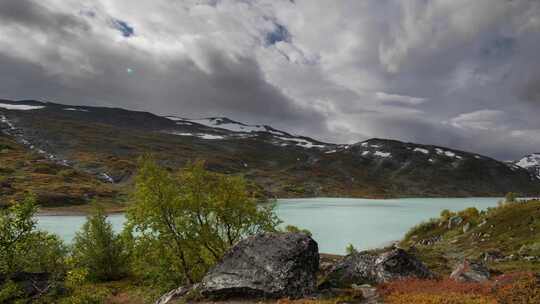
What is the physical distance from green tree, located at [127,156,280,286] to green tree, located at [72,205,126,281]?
1958cm

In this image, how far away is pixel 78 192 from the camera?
566 ft

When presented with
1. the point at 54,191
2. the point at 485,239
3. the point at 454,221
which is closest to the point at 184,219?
the point at 485,239

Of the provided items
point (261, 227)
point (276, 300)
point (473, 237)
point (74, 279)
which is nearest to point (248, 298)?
point (276, 300)

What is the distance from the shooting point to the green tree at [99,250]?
4862 centimetres

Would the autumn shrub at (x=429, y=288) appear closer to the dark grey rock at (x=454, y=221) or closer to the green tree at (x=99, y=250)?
the green tree at (x=99, y=250)

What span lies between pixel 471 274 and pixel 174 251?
25.5 metres

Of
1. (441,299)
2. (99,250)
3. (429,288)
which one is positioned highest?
(441,299)

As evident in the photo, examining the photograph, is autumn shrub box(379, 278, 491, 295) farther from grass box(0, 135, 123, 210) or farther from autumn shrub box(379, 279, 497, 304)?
grass box(0, 135, 123, 210)

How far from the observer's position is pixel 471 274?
96.6 ft

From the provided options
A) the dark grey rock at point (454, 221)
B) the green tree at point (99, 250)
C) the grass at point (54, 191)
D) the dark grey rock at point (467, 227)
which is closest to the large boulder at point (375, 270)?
the green tree at point (99, 250)

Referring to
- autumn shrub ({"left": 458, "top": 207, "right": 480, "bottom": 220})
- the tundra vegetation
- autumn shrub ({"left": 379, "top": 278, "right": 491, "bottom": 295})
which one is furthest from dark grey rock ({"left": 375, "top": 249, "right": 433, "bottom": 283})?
autumn shrub ({"left": 458, "top": 207, "right": 480, "bottom": 220})

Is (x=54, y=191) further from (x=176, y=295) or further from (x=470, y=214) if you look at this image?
(x=470, y=214)

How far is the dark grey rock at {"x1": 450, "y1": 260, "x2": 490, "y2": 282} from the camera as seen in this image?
92.0 ft

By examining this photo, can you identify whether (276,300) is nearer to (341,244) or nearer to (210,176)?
(210,176)
